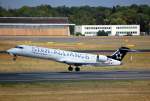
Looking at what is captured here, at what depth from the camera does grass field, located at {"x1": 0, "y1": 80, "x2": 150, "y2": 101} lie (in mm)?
34531

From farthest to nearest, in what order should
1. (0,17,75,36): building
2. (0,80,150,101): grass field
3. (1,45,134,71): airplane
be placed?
(0,17,75,36): building → (1,45,134,71): airplane → (0,80,150,101): grass field

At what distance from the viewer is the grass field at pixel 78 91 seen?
34531 millimetres

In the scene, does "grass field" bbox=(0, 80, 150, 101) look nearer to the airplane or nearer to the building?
the airplane

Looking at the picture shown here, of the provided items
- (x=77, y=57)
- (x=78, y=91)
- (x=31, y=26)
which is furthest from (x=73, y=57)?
(x=31, y=26)

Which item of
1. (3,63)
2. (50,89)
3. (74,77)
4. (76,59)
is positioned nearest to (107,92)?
(50,89)

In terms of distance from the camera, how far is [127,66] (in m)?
65.4

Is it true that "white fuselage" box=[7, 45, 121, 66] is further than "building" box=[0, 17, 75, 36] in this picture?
No

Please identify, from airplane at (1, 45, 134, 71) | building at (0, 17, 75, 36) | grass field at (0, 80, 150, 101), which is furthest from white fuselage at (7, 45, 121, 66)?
building at (0, 17, 75, 36)

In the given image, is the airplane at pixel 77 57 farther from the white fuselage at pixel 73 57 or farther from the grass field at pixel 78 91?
the grass field at pixel 78 91

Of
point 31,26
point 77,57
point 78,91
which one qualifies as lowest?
point 31,26

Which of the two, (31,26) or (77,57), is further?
(31,26)

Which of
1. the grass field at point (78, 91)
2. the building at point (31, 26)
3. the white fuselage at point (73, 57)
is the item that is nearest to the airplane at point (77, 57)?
the white fuselage at point (73, 57)

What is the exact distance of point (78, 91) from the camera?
3803cm

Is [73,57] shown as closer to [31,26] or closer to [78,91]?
[78,91]
